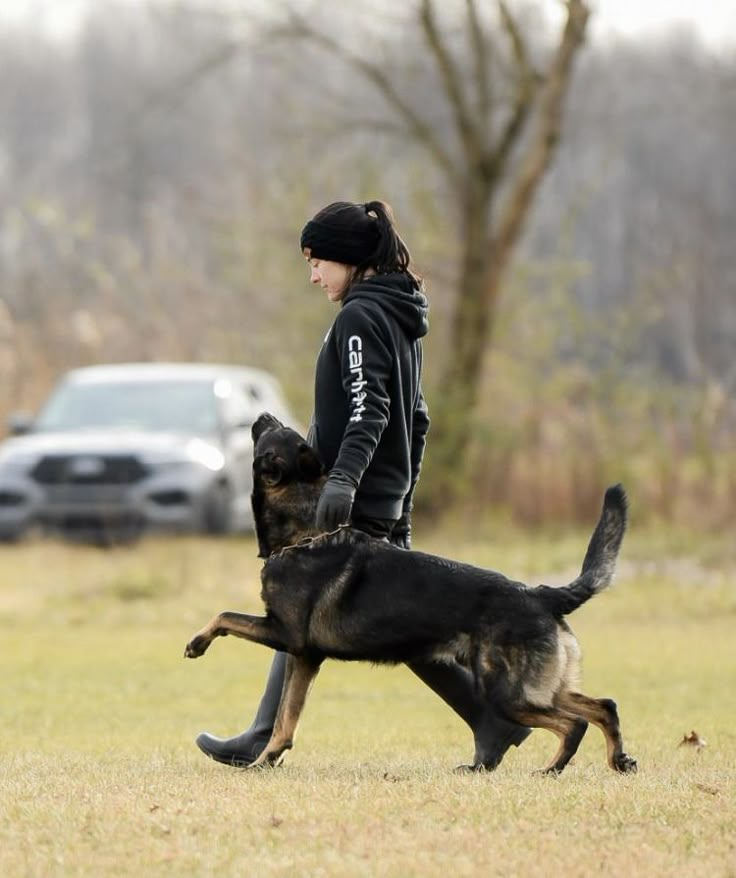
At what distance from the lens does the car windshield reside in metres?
17.1

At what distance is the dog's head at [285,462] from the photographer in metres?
6.31

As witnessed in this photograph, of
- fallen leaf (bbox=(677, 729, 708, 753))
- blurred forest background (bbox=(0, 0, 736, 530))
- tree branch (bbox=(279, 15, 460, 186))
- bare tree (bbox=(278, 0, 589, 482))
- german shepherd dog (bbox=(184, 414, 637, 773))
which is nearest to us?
german shepherd dog (bbox=(184, 414, 637, 773))

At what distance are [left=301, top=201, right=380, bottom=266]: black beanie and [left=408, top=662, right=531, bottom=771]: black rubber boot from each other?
1.49 m

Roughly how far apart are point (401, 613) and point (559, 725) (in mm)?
669

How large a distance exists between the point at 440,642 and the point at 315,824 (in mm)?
1161

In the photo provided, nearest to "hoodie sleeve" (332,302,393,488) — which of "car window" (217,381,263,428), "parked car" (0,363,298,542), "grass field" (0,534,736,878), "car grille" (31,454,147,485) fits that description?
"grass field" (0,534,736,878)

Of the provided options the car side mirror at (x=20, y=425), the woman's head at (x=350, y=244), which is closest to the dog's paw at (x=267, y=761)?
the woman's head at (x=350, y=244)

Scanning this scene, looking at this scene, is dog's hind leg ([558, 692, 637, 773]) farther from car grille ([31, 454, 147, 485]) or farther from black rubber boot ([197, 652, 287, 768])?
car grille ([31, 454, 147, 485])

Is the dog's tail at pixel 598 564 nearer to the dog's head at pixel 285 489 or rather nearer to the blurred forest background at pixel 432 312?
the dog's head at pixel 285 489

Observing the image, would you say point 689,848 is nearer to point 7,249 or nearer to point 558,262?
point 558,262

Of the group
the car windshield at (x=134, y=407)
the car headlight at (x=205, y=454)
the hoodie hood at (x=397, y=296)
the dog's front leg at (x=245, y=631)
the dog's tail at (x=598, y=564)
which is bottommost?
the car headlight at (x=205, y=454)

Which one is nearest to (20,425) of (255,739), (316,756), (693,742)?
(316,756)

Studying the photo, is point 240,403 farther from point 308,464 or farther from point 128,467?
point 308,464

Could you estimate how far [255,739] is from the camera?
659 centimetres
